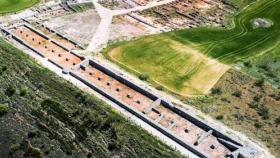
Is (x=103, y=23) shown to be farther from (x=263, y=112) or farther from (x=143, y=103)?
(x=263, y=112)

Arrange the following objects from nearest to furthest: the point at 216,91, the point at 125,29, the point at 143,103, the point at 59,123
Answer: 1. the point at 59,123
2. the point at 143,103
3. the point at 216,91
4. the point at 125,29

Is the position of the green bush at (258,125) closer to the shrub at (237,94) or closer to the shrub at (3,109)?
the shrub at (237,94)

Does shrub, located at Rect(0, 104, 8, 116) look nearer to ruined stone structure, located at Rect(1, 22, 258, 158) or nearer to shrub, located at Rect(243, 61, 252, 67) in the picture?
ruined stone structure, located at Rect(1, 22, 258, 158)

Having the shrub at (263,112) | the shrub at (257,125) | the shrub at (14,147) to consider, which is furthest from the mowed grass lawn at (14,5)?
the shrub at (257,125)

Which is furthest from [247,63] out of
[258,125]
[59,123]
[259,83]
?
[59,123]

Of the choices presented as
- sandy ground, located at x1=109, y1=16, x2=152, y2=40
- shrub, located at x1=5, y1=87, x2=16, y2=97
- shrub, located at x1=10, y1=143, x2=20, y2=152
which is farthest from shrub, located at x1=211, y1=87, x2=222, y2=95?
shrub, located at x1=5, y1=87, x2=16, y2=97

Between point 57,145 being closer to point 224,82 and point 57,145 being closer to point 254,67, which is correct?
point 224,82

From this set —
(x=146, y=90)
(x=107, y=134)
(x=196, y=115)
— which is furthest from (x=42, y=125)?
(x=196, y=115)
